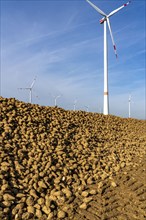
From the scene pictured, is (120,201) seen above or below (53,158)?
below

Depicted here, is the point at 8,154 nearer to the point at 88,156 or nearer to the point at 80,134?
the point at 88,156

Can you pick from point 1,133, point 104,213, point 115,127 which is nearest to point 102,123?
point 115,127

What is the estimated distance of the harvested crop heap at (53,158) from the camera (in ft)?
26.7

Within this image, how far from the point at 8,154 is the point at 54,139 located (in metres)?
2.68

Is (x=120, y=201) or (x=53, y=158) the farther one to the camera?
(x=53, y=158)

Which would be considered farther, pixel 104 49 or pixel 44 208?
pixel 104 49

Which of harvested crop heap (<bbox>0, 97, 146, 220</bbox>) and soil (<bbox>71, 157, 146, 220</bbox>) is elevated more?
harvested crop heap (<bbox>0, 97, 146, 220</bbox>)

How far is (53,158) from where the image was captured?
34.7 feet

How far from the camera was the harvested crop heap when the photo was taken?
8.13m

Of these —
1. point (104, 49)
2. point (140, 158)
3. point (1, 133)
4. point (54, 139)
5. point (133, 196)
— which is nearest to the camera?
point (133, 196)

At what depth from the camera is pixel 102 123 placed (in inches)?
727

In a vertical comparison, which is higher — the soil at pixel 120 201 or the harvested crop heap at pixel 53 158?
the harvested crop heap at pixel 53 158

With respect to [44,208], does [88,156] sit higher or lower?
higher

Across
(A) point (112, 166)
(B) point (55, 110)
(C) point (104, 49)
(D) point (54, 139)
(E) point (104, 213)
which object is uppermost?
(C) point (104, 49)
